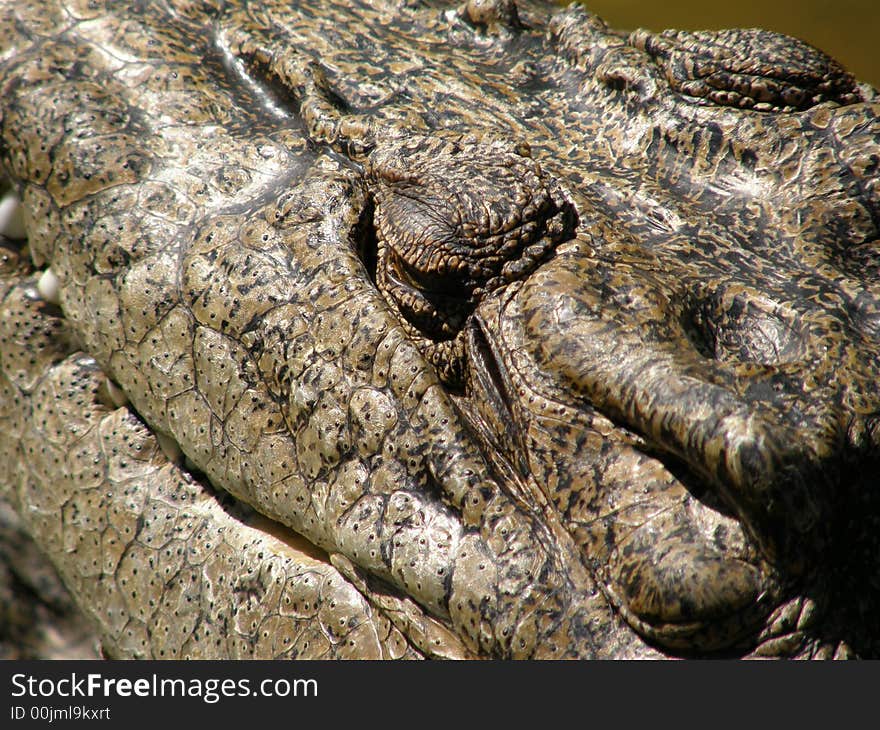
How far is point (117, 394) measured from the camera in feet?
6.93

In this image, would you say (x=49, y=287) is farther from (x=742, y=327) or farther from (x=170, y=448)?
(x=742, y=327)

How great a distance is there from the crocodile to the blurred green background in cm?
280

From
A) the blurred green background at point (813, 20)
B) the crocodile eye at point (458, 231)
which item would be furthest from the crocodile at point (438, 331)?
the blurred green background at point (813, 20)

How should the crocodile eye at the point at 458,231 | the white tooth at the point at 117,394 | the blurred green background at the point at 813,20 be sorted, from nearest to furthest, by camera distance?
the crocodile eye at the point at 458,231, the white tooth at the point at 117,394, the blurred green background at the point at 813,20

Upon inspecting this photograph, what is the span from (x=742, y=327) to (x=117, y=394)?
137 cm

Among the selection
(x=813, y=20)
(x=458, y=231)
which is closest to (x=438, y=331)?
(x=458, y=231)

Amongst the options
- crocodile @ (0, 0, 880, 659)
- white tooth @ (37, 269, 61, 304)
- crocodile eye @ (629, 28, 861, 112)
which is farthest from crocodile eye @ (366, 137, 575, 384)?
white tooth @ (37, 269, 61, 304)

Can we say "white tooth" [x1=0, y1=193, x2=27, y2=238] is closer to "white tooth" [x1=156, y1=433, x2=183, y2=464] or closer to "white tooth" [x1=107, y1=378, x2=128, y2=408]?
"white tooth" [x1=107, y1=378, x2=128, y2=408]

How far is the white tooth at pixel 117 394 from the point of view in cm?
211

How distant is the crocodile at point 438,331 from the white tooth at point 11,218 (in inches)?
1.4

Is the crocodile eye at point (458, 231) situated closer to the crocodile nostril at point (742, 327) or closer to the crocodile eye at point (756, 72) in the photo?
the crocodile nostril at point (742, 327)

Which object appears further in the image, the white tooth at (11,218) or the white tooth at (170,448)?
the white tooth at (11,218)

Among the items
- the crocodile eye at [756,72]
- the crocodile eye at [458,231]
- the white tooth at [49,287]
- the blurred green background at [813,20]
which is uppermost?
the crocodile eye at [756,72]

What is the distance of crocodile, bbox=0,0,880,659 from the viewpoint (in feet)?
4.90
